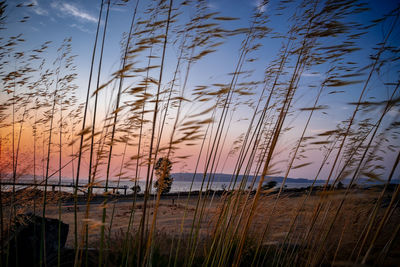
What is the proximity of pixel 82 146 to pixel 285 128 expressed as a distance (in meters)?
2.00

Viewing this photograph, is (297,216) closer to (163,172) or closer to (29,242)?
(163,172)

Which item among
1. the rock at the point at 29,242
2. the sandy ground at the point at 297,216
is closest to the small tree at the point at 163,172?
the sandy ground at the point at 297,216

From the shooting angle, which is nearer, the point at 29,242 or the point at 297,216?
the point at 297,216

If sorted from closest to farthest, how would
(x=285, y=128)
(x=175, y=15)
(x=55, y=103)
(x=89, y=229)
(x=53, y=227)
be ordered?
1. (x=89, y=229)
2. (x=175, y=15)
3. (x=285, y=128)
4. (x=55, y=103)
5. (x=53, y=227)

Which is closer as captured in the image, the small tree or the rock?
the small tree

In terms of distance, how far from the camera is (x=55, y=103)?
264 centimetres

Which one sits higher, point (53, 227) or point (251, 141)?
point (251, 141)

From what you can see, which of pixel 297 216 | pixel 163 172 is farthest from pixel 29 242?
pixel 297 216

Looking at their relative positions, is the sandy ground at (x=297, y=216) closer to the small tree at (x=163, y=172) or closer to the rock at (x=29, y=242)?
the small tree at (x=163, y=172)

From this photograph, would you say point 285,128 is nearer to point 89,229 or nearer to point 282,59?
point 282,59

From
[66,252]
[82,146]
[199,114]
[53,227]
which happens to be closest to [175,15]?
[199,114]

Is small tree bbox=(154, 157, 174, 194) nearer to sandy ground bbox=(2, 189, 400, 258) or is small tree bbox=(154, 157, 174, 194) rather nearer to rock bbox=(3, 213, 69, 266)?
sandy ground bbox=(2, 189, 400, 258)

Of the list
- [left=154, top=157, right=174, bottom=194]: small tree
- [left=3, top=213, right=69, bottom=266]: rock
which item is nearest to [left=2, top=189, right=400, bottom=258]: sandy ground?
[left=154, top=157, right=174, bottom=194]: small tree

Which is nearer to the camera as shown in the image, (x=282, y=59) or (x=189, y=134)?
(x=189, y=134)
